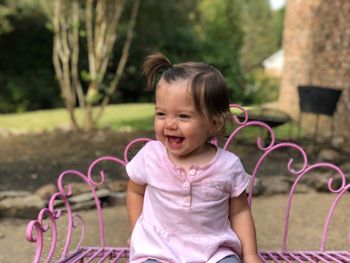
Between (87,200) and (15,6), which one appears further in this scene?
(15,6)

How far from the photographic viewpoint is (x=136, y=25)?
1589 cm

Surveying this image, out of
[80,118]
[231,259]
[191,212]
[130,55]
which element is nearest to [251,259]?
[231,259]

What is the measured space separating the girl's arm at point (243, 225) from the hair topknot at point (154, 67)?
0.56 metres

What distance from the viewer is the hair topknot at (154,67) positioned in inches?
73.9

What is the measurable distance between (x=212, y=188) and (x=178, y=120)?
0.28 metres

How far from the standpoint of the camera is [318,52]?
8703 millimetres

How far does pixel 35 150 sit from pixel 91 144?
0.78 metres

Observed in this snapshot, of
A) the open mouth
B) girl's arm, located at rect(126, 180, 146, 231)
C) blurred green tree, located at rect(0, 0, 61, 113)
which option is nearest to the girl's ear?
the open mouth

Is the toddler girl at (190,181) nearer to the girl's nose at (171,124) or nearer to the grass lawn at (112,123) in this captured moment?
the girl's nose at (171,124)

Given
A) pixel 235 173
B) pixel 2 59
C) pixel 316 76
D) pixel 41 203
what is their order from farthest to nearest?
pixel 2 59 < pixel 316 76 < pixel 41 203 < pixel 235 173

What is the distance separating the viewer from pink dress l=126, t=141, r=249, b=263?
5.71 feet

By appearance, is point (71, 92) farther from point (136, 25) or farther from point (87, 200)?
point (136, 25)

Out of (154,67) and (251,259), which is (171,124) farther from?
(251,259)

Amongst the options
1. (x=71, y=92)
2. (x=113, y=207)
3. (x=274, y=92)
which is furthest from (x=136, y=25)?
(x=113, y=207)
